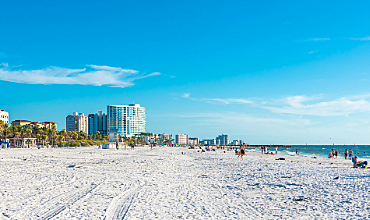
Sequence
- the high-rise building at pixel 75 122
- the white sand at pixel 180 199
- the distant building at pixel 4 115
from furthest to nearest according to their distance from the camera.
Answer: the high-rise building at pixel 75 122 → the distant building at pixel 4 115 → the white sand at pixel 180 199

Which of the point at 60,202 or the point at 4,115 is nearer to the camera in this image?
the point at 60,202

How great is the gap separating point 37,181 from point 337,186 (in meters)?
10.3

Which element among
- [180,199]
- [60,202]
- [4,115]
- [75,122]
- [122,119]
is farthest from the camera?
[75,122]

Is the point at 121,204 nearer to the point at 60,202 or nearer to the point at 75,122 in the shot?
the point at 60,202

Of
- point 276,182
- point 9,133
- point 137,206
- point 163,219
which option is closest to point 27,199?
point 137,206

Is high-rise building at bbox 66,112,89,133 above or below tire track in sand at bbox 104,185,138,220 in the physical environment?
above

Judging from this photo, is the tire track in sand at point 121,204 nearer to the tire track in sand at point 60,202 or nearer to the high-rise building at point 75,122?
the tire track in sand at point 60,202

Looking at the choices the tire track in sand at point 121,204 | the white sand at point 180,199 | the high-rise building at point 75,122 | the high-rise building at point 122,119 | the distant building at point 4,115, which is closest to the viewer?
the tire track in sand at point 121,204

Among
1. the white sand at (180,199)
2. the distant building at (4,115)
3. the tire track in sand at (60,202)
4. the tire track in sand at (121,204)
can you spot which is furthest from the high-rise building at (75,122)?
the tire track in sand at (121,204)

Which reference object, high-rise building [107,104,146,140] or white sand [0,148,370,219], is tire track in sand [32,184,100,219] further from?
high-rise building [107,104,146,140]

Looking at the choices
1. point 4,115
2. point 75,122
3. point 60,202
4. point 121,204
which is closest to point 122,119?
point 75,122

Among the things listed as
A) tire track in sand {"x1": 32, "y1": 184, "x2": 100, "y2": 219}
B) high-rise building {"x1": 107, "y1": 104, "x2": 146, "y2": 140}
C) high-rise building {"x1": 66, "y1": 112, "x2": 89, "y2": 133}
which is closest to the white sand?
tire track in sand {"x1": 32, "y1": 184, "x2": 100, "y2": 219}

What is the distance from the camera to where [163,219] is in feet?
17.9

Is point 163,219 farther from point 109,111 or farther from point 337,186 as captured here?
point 109,111
